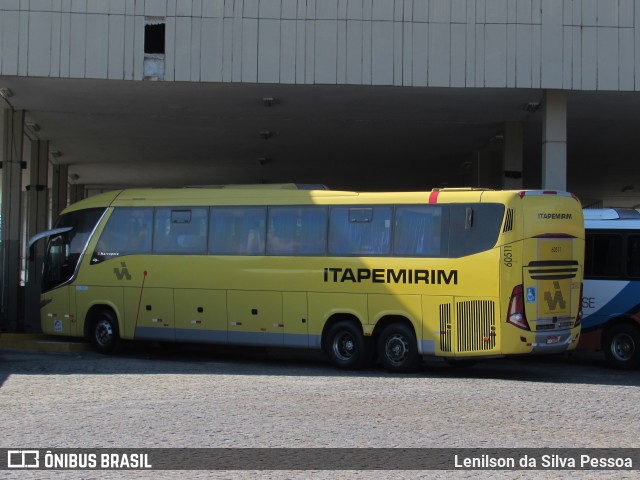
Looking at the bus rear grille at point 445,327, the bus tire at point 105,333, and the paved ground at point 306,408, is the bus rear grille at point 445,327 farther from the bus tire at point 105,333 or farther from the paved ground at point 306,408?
the bus tire at point 105,333

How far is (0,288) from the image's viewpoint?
22.1 m

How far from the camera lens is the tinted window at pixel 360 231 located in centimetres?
1602

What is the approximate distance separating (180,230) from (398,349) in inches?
202

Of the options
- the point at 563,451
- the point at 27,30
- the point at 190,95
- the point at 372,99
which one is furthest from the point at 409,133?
the point at 563,451

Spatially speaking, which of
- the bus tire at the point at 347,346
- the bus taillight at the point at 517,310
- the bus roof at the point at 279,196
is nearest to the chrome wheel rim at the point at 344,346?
the bus tire at the point at 347,346

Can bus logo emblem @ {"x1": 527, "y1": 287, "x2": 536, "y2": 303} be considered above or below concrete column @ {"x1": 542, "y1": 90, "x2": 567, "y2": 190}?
below

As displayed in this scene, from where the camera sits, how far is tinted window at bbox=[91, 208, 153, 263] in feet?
60.8

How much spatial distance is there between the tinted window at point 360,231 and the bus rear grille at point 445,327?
149 cm

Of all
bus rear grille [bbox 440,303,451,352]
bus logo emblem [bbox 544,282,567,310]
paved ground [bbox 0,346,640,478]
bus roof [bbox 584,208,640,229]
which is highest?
bus roof [bbox 584,208,640,229]

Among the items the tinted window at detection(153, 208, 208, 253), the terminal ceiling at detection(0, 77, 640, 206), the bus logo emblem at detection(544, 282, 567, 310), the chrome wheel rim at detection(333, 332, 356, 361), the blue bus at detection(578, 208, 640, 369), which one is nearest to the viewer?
the bus logo emblem at detection(544, 282, 567, 310)

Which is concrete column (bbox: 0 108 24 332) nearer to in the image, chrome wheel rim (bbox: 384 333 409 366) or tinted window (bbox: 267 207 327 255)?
tinted window (bbox: 267 207 327 255)

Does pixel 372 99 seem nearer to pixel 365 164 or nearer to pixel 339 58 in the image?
pixel 339 58

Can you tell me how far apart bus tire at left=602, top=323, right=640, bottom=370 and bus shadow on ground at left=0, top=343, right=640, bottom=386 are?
0.71 feet

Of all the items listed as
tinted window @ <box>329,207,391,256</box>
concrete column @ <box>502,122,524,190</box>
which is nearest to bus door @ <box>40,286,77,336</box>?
tinted window @ <box>329,207,391,256</box>
